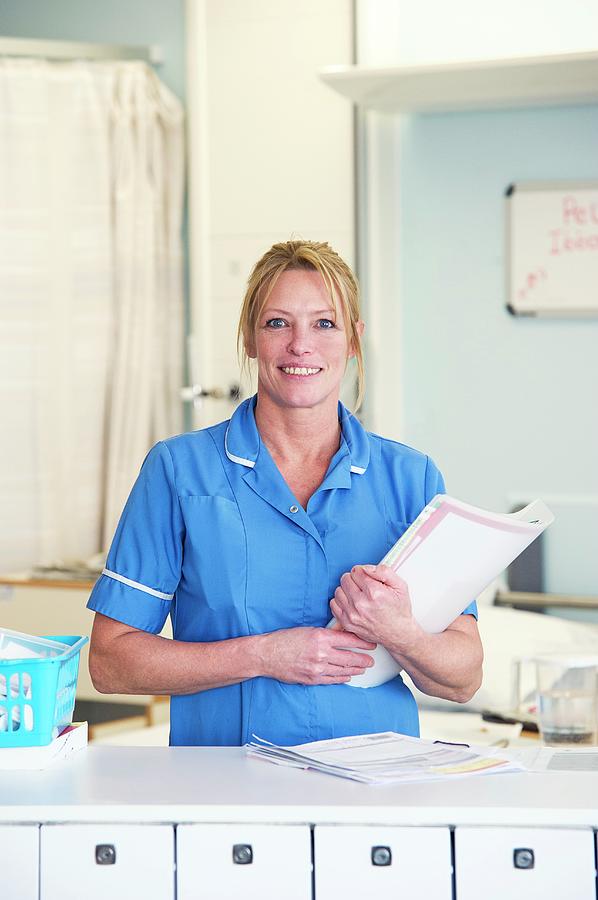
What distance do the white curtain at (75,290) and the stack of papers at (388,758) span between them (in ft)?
7.28

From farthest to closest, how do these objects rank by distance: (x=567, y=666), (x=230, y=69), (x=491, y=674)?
(x=230, y=69) → (x=491, y=674) → (x=567, y=666)

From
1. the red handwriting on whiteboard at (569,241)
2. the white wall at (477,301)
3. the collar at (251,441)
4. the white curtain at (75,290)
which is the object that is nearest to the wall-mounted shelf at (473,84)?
the white wall at (477,301)

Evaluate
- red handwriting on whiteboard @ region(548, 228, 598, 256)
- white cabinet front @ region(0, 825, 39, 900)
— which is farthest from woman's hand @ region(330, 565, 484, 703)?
red handwriting on whiteboard @ region(548, 228, 598, 256)

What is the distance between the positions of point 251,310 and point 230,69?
2040 millimetres

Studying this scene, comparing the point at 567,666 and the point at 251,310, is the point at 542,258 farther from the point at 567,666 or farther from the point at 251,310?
the point at 251,310

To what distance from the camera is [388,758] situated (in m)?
1.36

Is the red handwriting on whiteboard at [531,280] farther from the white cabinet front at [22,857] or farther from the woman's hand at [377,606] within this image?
the white cabinet front at [22,857]

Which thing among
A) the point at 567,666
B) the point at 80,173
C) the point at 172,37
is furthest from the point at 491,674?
the point at 172,37

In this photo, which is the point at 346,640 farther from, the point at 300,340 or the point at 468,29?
the point at 468,29

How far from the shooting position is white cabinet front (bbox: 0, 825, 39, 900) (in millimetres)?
1215

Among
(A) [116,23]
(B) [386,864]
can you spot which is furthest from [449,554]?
(A) [116,23]

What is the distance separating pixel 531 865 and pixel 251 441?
0.73 meters

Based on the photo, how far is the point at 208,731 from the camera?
5.31 feet

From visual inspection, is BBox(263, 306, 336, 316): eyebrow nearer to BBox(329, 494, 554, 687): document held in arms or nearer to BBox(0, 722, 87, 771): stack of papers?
BBox(329, 494, 554, 687): document held in arms
